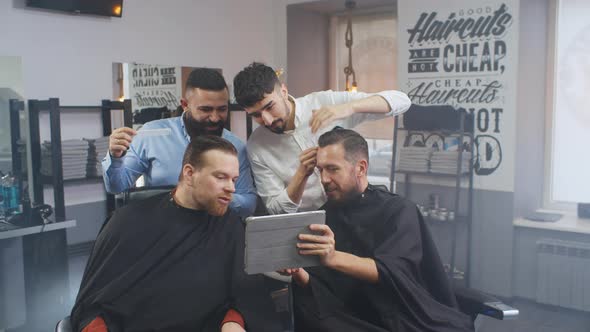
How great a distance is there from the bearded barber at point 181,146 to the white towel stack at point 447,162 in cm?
183

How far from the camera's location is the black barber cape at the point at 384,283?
1.94 metres

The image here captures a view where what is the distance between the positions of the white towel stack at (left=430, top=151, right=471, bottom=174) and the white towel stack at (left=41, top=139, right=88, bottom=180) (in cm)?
233

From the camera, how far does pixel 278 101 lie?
2197 mm

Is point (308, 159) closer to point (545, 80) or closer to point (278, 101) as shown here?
point (278, 101)

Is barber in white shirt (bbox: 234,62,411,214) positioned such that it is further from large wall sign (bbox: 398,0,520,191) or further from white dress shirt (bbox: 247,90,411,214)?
large wall sign (bbox: 398,0,520,191)

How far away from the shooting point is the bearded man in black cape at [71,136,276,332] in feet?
6.18

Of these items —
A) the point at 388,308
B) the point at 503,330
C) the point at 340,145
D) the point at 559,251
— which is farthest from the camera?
the point at 559,251

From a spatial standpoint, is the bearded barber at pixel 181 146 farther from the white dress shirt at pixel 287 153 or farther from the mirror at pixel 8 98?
the mirror at pixel 8 98

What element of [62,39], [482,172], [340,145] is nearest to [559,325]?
[482,172]

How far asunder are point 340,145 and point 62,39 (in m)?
2.20

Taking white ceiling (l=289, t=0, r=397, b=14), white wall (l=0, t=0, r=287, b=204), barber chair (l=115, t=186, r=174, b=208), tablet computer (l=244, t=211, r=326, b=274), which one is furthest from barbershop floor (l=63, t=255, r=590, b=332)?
white ceiling (l=289, t=0, r=397, b=14)

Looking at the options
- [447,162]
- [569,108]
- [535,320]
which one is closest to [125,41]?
[447,162]

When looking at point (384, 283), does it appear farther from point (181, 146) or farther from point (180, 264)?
point (181, 146)

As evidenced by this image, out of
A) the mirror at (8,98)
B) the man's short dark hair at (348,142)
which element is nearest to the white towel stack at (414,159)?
the man's short dark hair at (348,142)
